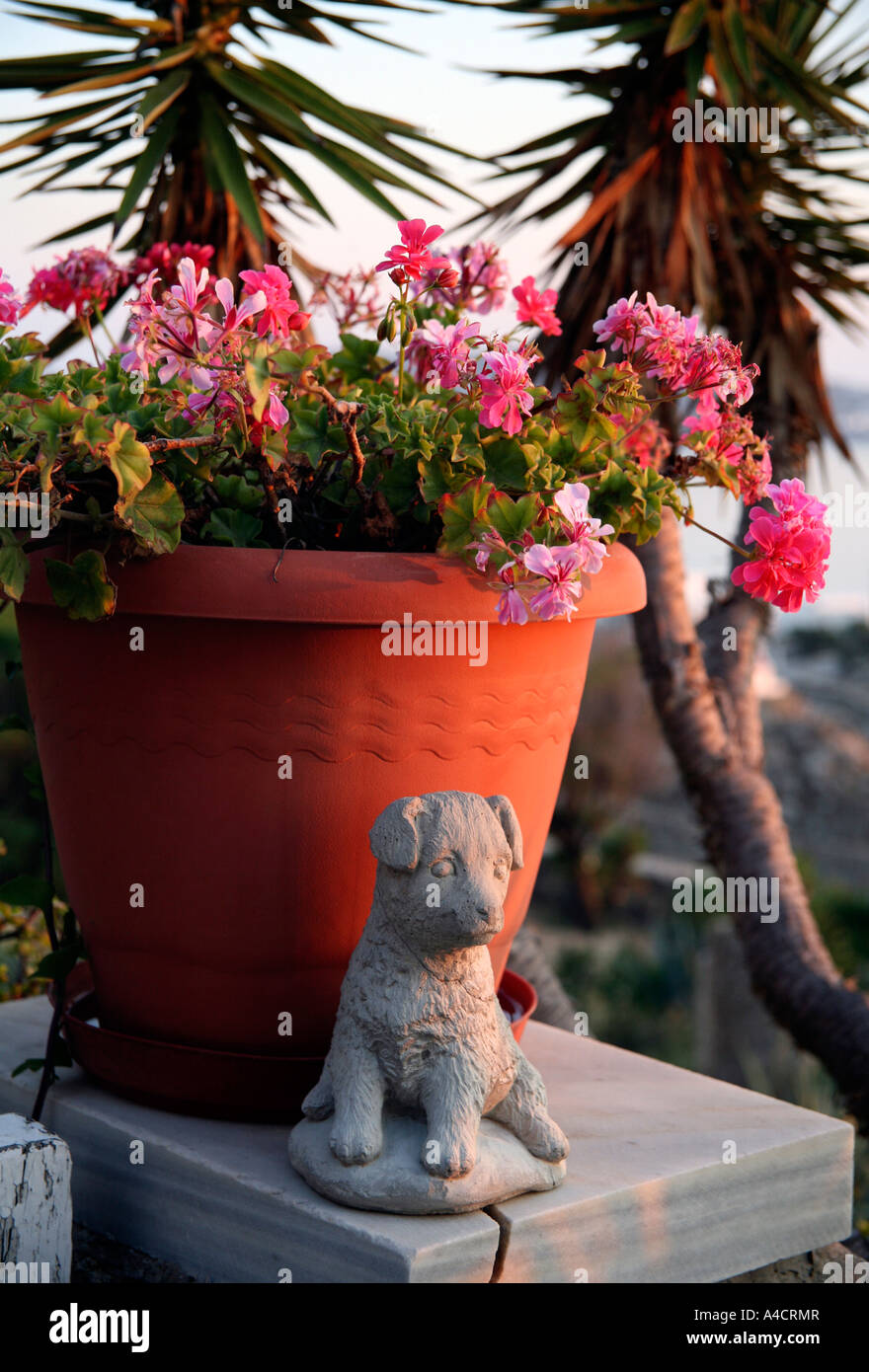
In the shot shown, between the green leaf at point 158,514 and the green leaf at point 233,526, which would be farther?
the green leaf at point 233,526

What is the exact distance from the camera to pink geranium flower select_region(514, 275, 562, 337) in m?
2.16

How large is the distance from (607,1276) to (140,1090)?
2.37 ft

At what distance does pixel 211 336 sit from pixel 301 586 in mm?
337

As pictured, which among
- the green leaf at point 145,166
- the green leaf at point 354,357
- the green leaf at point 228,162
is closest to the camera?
the green leaf at point 354,357

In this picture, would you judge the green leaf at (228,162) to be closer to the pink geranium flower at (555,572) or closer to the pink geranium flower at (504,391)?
the pink geranium flower at (504,391)

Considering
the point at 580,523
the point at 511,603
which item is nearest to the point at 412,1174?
the point at 511,603

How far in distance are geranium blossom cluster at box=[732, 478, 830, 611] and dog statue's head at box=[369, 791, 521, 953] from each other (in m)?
0.55

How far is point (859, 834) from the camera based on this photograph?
12.9m

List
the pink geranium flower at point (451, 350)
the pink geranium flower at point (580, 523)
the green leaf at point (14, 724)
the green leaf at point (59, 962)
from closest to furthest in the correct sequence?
the pink geranium flower at point (580, 523) < the pink geranium flower at point (451, 350) < the green leaf at point (59, 962) < the green leaf at point (14, 724)

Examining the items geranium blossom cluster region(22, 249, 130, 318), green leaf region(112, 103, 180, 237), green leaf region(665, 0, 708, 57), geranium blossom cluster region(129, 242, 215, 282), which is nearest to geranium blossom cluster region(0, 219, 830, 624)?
geranium blossom cluster region(22, 249, 130, 318)

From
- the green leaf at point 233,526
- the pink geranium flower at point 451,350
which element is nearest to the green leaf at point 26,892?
the green leaf at point 233,526

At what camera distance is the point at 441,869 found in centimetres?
146

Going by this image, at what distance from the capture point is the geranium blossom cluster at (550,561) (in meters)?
1.50

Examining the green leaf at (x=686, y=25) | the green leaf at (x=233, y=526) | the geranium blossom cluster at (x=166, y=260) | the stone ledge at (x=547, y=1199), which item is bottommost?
the stone ledge at (x=547, y=1199)
